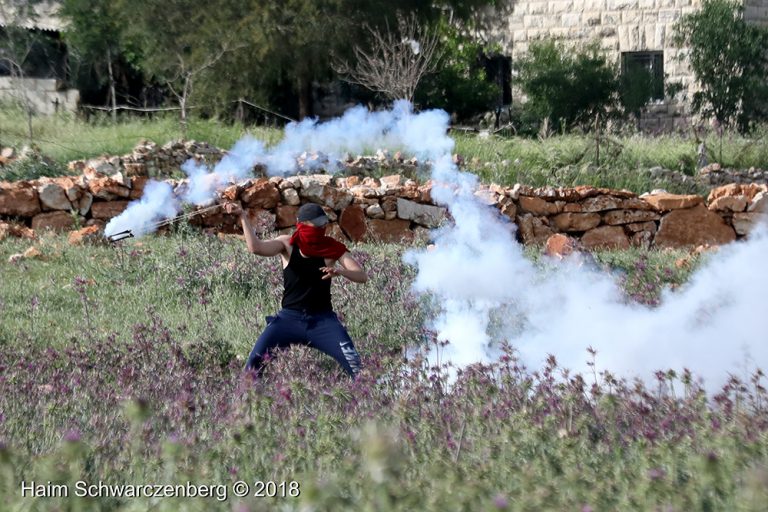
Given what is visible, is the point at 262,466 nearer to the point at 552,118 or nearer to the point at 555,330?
the point at 555,330

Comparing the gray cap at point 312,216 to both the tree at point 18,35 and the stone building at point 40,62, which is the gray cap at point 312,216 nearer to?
the stone building at point 40,62

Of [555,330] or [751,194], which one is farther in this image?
[751,194]

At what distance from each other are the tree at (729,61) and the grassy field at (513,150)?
3.15m

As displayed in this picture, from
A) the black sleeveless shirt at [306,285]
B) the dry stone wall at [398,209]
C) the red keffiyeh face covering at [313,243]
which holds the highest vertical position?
the red keffiyeh face covering at [313,243]

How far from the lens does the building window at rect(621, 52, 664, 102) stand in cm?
2181

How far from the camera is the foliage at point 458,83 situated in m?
21.7

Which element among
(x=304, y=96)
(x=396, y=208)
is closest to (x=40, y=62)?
(x=304, y=96)

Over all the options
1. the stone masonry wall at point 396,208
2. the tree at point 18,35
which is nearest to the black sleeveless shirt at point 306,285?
the stone masonry wall at point 396,208

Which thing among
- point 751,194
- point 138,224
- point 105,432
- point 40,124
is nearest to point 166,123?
point 40,124

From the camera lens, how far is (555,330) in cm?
817

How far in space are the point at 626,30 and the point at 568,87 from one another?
8.86 ft

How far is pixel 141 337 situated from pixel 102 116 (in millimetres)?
12410

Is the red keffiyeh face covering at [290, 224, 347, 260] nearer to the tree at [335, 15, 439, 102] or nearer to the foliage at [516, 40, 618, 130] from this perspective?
the tree at [335, 15, 439, 102]

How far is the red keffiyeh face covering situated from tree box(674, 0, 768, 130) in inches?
617
